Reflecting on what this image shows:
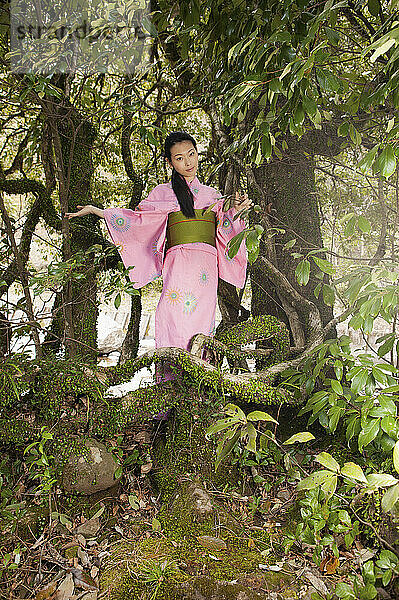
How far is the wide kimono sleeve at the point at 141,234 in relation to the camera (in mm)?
2789

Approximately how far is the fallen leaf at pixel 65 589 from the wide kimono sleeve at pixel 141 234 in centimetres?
148

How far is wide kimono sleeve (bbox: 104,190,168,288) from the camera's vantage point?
2.79 m

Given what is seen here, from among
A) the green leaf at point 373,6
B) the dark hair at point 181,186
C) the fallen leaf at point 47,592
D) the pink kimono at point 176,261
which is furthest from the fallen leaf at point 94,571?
the green leaf at point 373,6

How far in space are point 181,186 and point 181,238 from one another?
0.99 ft

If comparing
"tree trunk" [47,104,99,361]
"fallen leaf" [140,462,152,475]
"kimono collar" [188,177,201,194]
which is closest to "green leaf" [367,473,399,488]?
"fallen leaf" [140,462,152,475]

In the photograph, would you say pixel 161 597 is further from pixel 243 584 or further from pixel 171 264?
pixel 171 264

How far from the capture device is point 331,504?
1.76 metres

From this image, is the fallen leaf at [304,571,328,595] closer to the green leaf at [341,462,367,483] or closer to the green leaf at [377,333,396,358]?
the green leaf at [341,462,367,483]

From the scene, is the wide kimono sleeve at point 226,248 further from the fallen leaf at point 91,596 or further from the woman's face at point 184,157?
the fallen leaf at point 91,596

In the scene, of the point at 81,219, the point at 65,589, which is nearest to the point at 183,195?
the point at 81,219

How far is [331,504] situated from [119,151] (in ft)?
12.7

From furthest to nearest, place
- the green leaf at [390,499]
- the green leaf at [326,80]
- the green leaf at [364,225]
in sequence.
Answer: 1. the green leaf at [364,225]
2. the green leaf at [326,80]
3. the green leaf at [390,499]

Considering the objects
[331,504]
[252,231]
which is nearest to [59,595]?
[331,504]

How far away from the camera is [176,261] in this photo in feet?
9.01
